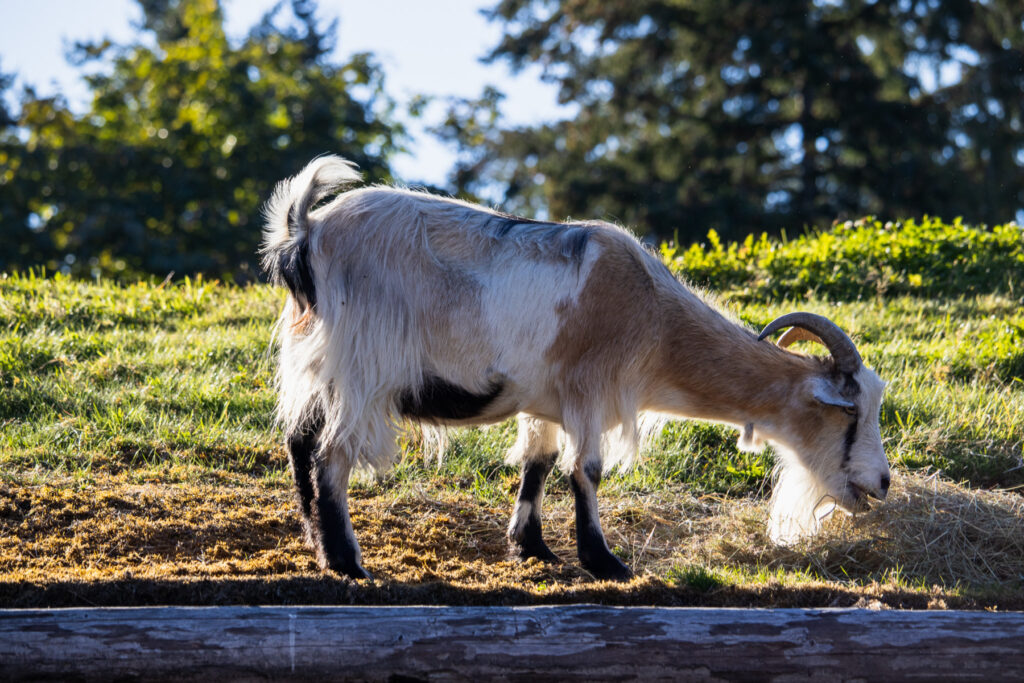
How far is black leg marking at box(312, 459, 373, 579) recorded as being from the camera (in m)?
3.96

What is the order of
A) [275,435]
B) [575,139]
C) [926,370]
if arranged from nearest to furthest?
[275,435] < [926,370] < [575,139]

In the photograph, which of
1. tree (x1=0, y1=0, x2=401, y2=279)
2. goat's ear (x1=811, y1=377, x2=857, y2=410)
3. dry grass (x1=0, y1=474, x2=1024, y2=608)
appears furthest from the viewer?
tree (x1=0, y1=0, x2=401, y2=279)

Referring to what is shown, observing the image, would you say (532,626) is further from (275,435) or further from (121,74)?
(121,74)

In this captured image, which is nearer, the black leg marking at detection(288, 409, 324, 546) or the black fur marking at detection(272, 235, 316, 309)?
the black fur marking at detection(272, 235, 316, 309)

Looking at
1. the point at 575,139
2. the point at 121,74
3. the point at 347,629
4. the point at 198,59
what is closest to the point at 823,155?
the point at 575,139

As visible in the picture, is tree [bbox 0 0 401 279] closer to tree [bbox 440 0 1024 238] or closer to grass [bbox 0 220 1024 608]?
tree [bbox 440 0 1024 238]

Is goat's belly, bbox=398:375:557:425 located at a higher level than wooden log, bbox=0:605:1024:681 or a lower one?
higher

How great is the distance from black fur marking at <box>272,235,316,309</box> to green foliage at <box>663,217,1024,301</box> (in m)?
4.91

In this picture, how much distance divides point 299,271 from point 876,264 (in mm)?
5942

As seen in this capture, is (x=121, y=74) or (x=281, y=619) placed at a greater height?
(x=121, y=74)

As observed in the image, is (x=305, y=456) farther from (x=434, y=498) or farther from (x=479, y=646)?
(x=479, y=646)

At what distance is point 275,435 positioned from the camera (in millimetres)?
5684

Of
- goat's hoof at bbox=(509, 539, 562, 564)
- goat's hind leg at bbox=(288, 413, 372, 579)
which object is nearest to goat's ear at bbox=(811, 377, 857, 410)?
goat's hoof at bbox=(509, 539, 562, 564)

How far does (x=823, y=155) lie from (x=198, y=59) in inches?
429
